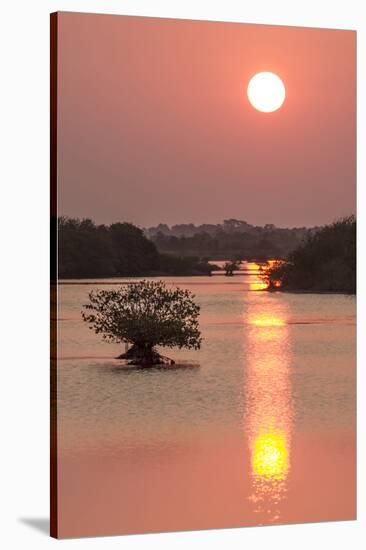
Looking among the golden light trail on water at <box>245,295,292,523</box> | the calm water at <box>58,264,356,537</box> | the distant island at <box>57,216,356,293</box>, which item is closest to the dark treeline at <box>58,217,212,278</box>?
the distant island at <box>57,216,356,293</box>

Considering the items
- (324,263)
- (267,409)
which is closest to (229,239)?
(324,263)

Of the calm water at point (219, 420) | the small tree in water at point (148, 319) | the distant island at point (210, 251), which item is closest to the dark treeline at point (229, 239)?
the distant island at point (210, 251)

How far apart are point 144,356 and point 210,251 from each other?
96 cm

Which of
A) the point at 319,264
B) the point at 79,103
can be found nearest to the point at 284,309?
the point at 319,264

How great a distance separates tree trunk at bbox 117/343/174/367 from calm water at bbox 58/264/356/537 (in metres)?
0.06

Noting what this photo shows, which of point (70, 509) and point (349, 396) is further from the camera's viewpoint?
point (349, 396)

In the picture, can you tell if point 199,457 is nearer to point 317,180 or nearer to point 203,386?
point 203,386

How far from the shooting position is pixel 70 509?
35.8 feet

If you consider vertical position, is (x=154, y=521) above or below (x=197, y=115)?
below

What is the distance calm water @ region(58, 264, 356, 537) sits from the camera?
11.0 metres

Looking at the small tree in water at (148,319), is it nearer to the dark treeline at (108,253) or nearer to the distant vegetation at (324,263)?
the dark treeline at (108,253)

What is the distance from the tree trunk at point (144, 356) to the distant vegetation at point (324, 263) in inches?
43.7

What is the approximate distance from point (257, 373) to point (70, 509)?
171cm

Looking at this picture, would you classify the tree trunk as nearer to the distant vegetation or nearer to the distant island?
the distant island
